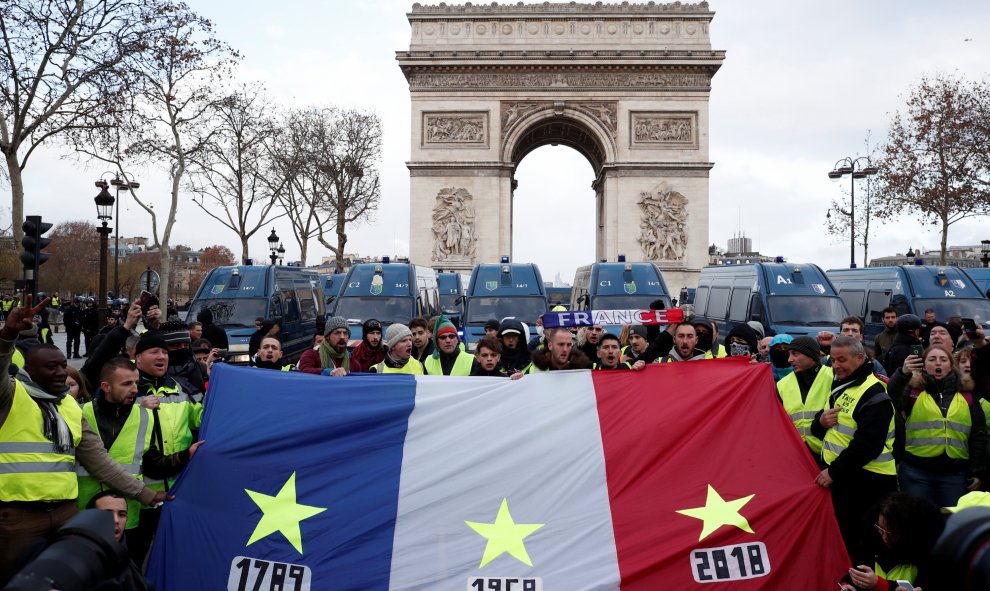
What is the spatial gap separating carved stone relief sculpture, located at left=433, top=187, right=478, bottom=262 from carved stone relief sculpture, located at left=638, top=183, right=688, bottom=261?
298 inches

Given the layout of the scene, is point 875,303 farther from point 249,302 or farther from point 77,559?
point 77,559

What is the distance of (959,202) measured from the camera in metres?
28.2

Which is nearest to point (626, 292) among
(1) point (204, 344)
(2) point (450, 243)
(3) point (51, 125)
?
(1) point (204, 344)

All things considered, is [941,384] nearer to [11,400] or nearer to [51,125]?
[11,400]

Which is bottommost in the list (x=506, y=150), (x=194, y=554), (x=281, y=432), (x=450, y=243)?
(x=194, y=554)

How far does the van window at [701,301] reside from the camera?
58.7ft

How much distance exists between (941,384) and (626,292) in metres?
10.3

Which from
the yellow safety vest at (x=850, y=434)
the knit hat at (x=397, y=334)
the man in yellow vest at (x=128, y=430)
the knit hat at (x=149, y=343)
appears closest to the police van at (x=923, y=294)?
the yellow safety vest at (x=850, y=434)

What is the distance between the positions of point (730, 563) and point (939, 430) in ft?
7.10

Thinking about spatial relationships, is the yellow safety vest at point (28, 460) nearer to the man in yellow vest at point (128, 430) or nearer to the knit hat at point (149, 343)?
the man in yellow vest at point (128, 430)

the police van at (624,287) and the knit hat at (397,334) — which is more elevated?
the police van at (624,287)

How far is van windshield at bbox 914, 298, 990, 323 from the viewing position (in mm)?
15289

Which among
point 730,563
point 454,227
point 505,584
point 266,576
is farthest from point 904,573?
point 454,227

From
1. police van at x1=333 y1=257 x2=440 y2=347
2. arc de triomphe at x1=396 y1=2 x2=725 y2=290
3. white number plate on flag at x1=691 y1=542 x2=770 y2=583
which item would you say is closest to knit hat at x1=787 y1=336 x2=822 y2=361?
white number plate on flag at x1=691 y1=542 x2=770 y2=583
